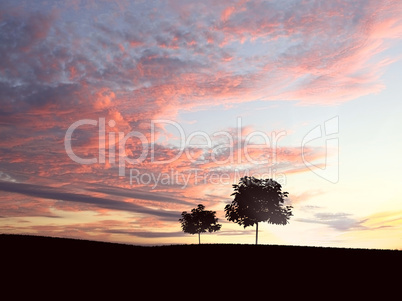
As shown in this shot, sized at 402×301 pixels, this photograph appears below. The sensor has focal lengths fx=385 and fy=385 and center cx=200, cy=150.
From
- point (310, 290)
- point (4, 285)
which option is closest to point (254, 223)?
point (310, 290)

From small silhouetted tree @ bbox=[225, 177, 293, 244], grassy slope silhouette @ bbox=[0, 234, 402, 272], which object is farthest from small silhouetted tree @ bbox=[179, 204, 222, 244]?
grassy slope silhouette @ bbox=[0, 234, 402, 272]

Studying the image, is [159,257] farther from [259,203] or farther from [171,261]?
[259,203]

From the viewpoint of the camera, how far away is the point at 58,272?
26766 mm

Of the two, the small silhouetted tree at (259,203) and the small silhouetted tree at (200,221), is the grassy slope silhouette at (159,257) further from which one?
the small silhouetted tree at (200,221)

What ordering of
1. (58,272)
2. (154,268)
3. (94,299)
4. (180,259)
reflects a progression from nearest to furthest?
(94,299) → (58,272) → (154,268) → (180,259)

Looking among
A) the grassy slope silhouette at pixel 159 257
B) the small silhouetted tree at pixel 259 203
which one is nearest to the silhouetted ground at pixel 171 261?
the grassy slope silhouette at pixel 159 257

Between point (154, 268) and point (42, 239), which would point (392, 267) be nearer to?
point (154, 268)

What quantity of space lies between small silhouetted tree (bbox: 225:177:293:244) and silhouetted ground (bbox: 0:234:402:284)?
73.9ft

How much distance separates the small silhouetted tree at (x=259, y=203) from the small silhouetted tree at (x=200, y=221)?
29094 millimetres

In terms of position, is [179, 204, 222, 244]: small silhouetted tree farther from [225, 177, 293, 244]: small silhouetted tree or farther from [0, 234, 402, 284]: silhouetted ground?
[0, 234, 402, 284]: silhouetted ground

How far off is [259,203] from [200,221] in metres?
34.3

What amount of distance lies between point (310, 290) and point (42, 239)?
29668mm

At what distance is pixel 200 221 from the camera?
93.9m

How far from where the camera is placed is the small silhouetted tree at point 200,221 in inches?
3648
